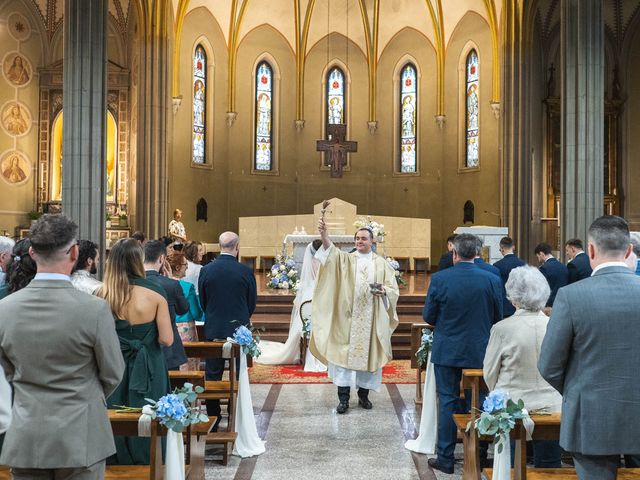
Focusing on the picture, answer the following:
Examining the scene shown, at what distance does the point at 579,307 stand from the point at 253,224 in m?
18.6

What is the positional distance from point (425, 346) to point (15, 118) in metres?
16.2

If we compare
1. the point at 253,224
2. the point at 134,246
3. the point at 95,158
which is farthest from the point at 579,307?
the point at 253,224

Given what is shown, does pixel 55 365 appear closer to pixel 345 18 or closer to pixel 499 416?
pixel 499 416

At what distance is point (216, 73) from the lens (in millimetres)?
24328

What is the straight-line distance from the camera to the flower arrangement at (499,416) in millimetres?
3727

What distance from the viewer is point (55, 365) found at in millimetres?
2814

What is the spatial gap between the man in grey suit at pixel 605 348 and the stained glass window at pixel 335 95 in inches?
903

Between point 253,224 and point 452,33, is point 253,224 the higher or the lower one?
the lower one

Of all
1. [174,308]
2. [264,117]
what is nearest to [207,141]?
[264,117]

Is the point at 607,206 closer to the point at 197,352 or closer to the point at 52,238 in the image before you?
the point at 197,352

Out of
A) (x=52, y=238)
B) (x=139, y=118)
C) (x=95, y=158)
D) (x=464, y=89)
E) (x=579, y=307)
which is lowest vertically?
(x=579, y=307)

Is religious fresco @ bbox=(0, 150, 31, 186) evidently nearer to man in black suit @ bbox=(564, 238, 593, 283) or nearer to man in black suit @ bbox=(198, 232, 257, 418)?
man in black suit @ bbox=(198, 232, 257, 418)

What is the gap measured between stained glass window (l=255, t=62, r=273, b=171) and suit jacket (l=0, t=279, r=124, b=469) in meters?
22.4

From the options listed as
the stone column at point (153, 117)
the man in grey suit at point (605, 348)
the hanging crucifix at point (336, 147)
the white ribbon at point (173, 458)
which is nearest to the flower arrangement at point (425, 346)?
the white ribbon at point (173, 458)
